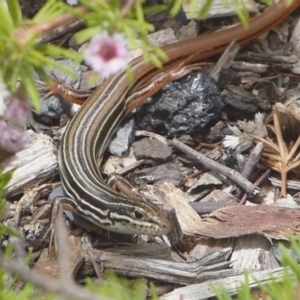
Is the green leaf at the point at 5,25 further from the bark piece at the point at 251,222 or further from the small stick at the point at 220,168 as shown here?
the small stick at the point at 220,168

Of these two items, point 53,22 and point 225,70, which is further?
point 225,70

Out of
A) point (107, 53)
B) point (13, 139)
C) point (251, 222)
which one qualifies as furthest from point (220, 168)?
point (13, 139)

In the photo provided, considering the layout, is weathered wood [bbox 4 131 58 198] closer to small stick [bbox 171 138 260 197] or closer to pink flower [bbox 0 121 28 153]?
small stick [bbox 171 138 260 197]

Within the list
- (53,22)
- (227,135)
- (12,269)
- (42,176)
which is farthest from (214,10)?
(12,269)

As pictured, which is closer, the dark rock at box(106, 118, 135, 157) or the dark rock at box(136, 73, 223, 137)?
the dark rock at box(136, 73, 223, 137)

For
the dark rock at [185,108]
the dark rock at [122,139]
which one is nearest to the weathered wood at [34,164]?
the dark rock at [122,139]

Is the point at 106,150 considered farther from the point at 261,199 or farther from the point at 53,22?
the point at 53,22

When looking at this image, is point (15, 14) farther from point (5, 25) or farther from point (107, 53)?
point (107, 53)

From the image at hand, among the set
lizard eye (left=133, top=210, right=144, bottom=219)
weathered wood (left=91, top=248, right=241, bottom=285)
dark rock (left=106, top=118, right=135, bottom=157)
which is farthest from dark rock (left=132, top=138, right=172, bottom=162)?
weathered wood (left=91, top=248, right=241, bottom=285)
